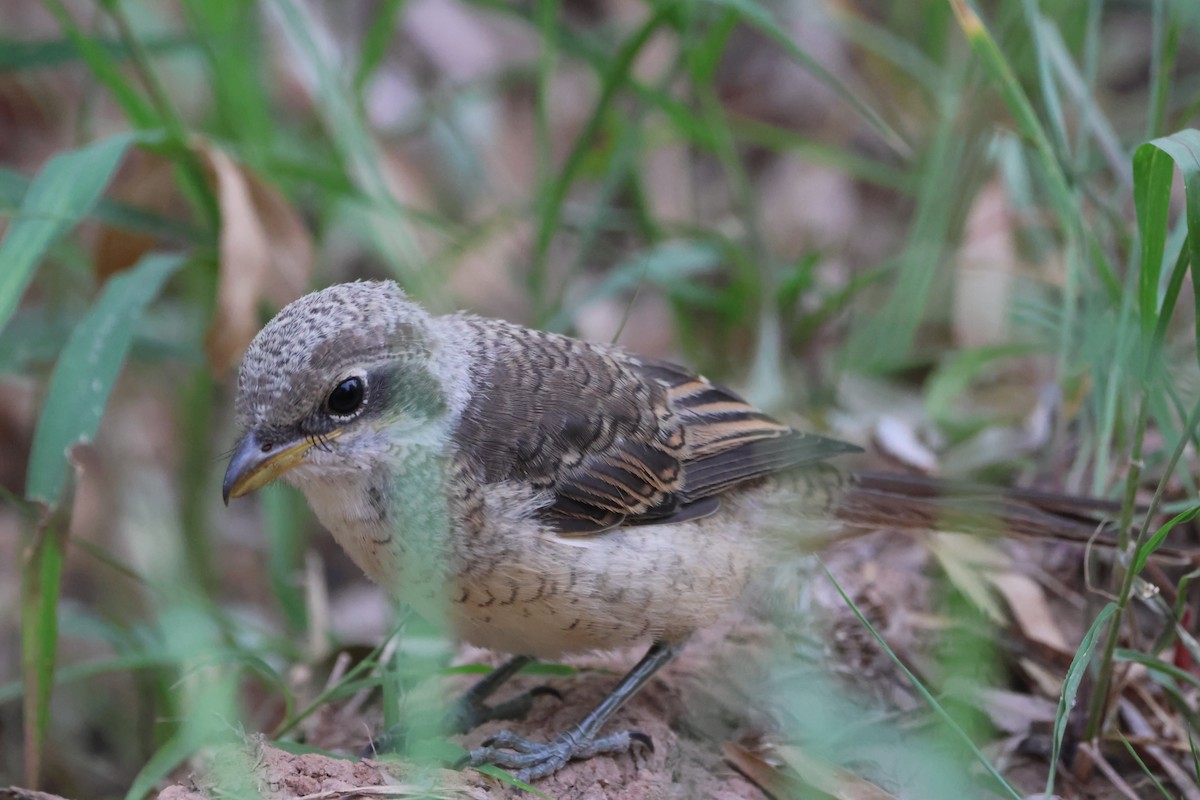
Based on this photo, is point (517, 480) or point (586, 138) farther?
point (586, 138)

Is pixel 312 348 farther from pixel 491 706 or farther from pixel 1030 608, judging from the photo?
pixel 1030 608

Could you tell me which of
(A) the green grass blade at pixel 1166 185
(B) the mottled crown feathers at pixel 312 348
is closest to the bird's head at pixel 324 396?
(B) the mottled crown feathers at pixel 312 348

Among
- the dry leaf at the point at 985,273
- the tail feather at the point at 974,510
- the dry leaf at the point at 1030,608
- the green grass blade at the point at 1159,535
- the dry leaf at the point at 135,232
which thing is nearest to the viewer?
the green grass blade at the point at 1159,535

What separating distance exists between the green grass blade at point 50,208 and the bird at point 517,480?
2.88 feet

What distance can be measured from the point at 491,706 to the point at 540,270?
2.40m

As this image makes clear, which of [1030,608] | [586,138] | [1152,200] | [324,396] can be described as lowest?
[1030,608]

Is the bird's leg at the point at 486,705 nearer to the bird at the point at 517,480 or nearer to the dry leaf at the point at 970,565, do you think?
the bird at the point at 517,480

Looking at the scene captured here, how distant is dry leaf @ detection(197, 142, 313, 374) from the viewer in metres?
4.81

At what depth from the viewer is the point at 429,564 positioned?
129 inches

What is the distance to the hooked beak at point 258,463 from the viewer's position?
3.25m

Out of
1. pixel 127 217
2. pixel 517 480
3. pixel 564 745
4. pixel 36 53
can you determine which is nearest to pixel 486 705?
pixel 564 745

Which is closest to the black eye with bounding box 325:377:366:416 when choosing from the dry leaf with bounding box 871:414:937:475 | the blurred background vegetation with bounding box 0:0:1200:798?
the blurred background vegetation with bounding box 0:0:1200:798

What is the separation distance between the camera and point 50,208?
408cm

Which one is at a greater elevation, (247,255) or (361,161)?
(361,161)
